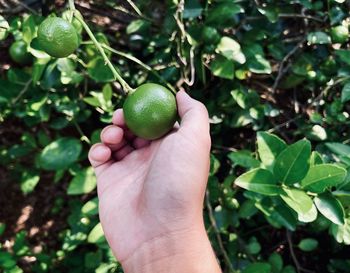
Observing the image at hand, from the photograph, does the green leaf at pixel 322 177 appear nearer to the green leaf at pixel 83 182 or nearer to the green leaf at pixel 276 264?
the green leaf at pixel 276 264

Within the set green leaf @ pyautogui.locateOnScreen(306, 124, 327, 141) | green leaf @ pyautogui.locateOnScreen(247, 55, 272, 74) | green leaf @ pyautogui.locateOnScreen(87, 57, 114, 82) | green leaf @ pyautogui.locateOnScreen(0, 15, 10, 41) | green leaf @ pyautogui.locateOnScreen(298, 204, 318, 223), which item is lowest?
green leaf @ pyautogui.locateOnScreen(306, 124, 327, 141)

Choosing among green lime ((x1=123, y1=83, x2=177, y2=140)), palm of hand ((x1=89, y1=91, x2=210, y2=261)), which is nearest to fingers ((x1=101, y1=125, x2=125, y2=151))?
palm of hand ((x1=89, y1=91, x2=210, y2=261))

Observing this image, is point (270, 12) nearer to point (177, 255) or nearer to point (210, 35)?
point (210, 35)

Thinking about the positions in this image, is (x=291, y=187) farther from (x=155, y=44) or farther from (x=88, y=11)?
(x=88, y=11)

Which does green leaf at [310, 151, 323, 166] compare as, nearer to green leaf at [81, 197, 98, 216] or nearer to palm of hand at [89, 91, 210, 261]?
palm of hand at [89, 91, 210, 261]

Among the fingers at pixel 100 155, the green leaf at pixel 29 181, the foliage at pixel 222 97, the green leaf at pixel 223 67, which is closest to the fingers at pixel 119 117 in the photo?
the fingers at pixel 100 155

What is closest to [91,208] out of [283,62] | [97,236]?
[97,236]
